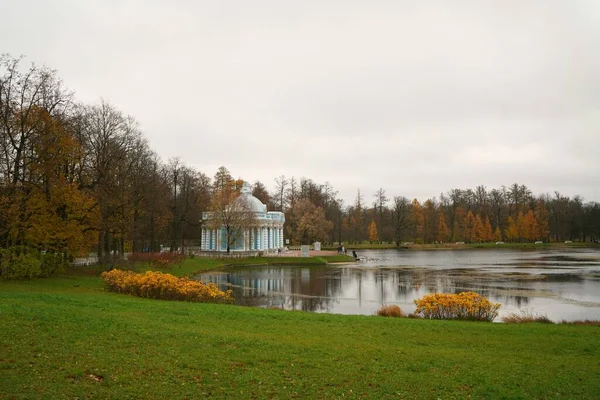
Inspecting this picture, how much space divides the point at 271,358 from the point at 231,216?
46026 millimetres

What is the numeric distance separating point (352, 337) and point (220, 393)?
5.29 meters

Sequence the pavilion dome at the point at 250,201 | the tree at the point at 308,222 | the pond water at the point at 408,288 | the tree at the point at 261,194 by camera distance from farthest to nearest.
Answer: the tree at the point at 261,194, the tree at the point at 308,222, the pavilion dome at the point at 250,201, the pond water at the point at 408,288

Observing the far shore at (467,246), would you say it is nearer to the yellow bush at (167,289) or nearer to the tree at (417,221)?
the tree at (417,221)

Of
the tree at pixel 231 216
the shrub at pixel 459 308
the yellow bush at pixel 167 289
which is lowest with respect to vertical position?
the shrub at pixel 459 308

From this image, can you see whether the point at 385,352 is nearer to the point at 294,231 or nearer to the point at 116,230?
the point at 116,230

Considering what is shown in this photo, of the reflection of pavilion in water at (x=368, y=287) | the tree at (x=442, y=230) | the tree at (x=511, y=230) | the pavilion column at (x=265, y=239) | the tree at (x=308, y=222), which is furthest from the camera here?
the tree at (x=442, y=230)

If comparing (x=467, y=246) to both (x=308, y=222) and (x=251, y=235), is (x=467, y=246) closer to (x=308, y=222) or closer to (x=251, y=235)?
(x=308, y=222)

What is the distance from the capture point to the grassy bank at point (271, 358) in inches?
279

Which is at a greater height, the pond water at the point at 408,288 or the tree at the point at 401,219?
the tree at the point at 401,219

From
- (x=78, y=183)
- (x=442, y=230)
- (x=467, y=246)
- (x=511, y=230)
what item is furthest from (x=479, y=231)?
(x=78, y=183)

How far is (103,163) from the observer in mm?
30797

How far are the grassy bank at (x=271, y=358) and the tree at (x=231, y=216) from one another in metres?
40.7

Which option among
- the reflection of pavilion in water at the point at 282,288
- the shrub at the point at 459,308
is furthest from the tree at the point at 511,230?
the shrub at the point at 459,308

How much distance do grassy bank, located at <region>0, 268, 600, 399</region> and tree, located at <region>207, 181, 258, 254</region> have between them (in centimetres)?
4070
